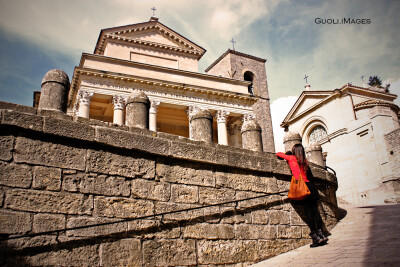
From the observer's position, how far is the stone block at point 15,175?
152 inches

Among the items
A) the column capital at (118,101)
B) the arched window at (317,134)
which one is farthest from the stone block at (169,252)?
the arched window at (317,134)

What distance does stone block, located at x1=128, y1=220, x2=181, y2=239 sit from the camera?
14.8ft

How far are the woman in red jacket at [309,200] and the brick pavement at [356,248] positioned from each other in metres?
0.21

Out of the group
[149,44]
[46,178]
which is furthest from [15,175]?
[149,44]

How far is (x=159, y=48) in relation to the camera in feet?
87.5

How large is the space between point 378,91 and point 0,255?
28750mm

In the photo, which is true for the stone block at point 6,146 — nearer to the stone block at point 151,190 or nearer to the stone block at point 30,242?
the stone block at point 30,242

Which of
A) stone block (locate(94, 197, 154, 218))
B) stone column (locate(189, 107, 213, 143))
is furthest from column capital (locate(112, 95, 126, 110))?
stone block (locate(94, 197, 154, 218))

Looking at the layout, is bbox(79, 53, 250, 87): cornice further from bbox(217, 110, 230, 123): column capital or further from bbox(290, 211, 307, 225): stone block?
bbox(290, 211, 307, 225): stone block

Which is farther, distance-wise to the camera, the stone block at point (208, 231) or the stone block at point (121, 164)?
the stone block at point (208, 231)

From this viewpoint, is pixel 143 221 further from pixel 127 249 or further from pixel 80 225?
pixel 80 225

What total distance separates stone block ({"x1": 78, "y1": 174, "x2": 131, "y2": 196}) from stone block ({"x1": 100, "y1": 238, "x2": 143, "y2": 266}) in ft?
2.02

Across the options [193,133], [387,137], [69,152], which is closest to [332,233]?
[193,133]

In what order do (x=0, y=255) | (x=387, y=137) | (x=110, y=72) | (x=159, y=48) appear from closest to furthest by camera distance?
1. (x=0, y=255)
2. (x=387, y=137)
3. (x=110, y=72)
4. (x=159, y=48)
